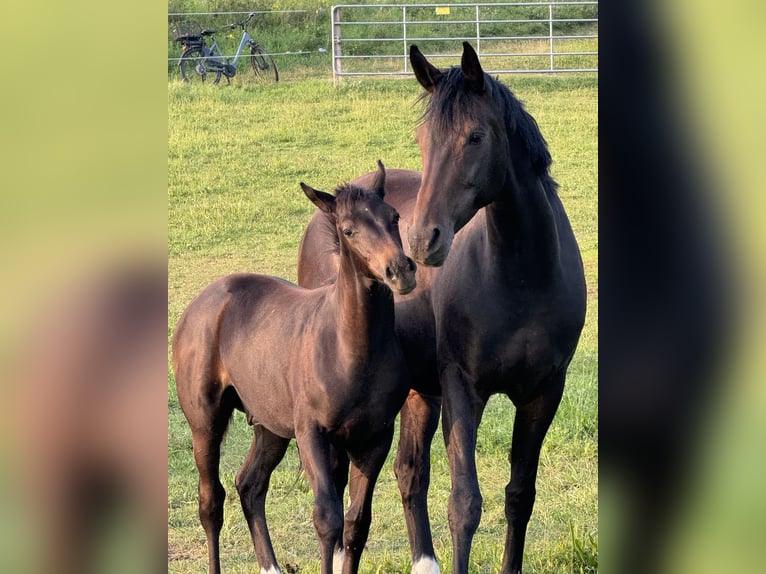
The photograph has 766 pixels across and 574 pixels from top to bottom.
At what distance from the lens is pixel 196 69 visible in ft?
38.1

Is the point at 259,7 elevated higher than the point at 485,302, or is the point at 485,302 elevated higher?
the point at 259,7

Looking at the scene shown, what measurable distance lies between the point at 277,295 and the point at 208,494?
1022 millimetres

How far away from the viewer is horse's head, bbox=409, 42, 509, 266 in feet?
11.0

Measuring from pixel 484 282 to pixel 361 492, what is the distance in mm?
1064

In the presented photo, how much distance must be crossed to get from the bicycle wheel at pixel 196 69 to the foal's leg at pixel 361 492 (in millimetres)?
8033

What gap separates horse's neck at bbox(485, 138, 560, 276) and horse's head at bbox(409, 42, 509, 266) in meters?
0.15

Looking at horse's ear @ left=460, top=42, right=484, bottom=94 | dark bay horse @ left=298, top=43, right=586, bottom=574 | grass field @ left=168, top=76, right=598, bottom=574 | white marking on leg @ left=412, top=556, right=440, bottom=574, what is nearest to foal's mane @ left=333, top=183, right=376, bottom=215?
dark bay horse @ left=298, top=43, right=586, bottom=574

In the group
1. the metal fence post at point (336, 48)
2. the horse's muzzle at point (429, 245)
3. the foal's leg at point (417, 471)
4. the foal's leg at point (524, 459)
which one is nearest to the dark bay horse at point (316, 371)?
the horse's muzzle at point (429, 245)

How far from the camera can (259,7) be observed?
11172 millimetres

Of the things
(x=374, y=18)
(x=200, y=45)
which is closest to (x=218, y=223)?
(x=200, y=45)

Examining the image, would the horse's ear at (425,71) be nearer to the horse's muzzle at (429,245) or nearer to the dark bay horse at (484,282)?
the dark bay horse at (484,282)

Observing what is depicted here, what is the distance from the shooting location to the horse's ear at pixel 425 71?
359 centimetres

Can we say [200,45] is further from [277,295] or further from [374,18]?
[277,295]
